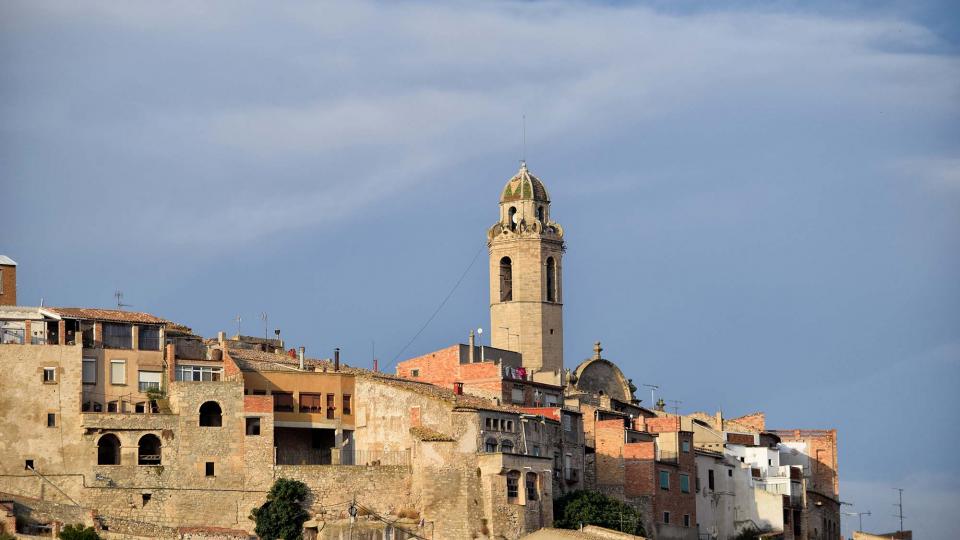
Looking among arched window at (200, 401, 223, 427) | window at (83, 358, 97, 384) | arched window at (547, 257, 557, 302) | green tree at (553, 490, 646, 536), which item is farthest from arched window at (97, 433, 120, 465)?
arched window at (547, 257, 557, 302)

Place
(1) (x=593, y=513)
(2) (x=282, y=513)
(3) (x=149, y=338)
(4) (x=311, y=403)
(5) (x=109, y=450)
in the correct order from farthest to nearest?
(4) (x=311, y=403) < (1) (x=593, y=513) < (3) (x=149, y=338) < (5) (x=109, y=450) < (2) (x=282, y=513)

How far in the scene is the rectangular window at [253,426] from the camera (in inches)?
3351

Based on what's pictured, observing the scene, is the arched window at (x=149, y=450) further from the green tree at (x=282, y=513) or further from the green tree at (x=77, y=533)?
the green tree at (x=77, y=533)

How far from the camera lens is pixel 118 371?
8588 cm

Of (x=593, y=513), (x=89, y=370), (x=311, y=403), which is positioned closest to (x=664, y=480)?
(x=593, y=513)

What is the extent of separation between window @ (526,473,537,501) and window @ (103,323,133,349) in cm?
1684

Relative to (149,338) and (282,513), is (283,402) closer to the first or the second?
(149,338)

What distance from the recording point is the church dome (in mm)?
112375

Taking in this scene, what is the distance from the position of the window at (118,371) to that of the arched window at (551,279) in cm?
3103

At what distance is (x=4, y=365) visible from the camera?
272 ft

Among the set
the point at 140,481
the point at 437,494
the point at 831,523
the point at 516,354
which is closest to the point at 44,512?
the point at 140,481

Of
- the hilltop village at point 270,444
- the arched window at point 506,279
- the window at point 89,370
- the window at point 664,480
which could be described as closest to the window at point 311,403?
the hilltop village at point 270,444

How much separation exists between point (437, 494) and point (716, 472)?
20485 millimetres

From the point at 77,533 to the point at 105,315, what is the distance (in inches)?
447
